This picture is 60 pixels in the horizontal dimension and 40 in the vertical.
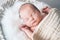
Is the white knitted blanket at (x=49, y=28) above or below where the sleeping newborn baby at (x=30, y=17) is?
below

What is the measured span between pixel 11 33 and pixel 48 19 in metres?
0.25

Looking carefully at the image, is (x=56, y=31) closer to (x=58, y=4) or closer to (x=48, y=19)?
(x=48, y=19)

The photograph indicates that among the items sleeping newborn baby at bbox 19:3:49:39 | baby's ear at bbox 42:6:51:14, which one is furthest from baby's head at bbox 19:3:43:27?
baby's ear at bbox 42:6:51:14

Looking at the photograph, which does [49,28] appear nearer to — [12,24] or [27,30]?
[27,30]

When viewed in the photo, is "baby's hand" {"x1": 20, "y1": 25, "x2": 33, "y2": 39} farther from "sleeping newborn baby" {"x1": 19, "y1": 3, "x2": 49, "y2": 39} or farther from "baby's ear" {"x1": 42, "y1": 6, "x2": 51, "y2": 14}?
"baby's ear" {"x1": 42, "y1": 6, "x2": 51, "y2": 14}

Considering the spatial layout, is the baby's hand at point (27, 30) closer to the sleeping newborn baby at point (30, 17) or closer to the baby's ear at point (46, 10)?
the sleeping newborn baby at point (30, 17)

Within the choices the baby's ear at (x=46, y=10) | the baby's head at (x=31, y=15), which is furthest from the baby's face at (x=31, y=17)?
the baby's ear at (x=46, y=10)

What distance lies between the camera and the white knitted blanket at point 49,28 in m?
0.94

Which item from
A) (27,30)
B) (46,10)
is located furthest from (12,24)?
(46,10)

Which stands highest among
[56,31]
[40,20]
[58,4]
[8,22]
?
[58,4]

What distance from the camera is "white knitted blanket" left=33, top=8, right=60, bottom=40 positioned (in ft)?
3.08

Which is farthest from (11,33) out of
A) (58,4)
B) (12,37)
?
(58,4)

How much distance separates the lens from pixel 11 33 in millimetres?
1052

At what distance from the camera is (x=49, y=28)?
3.18 ft
